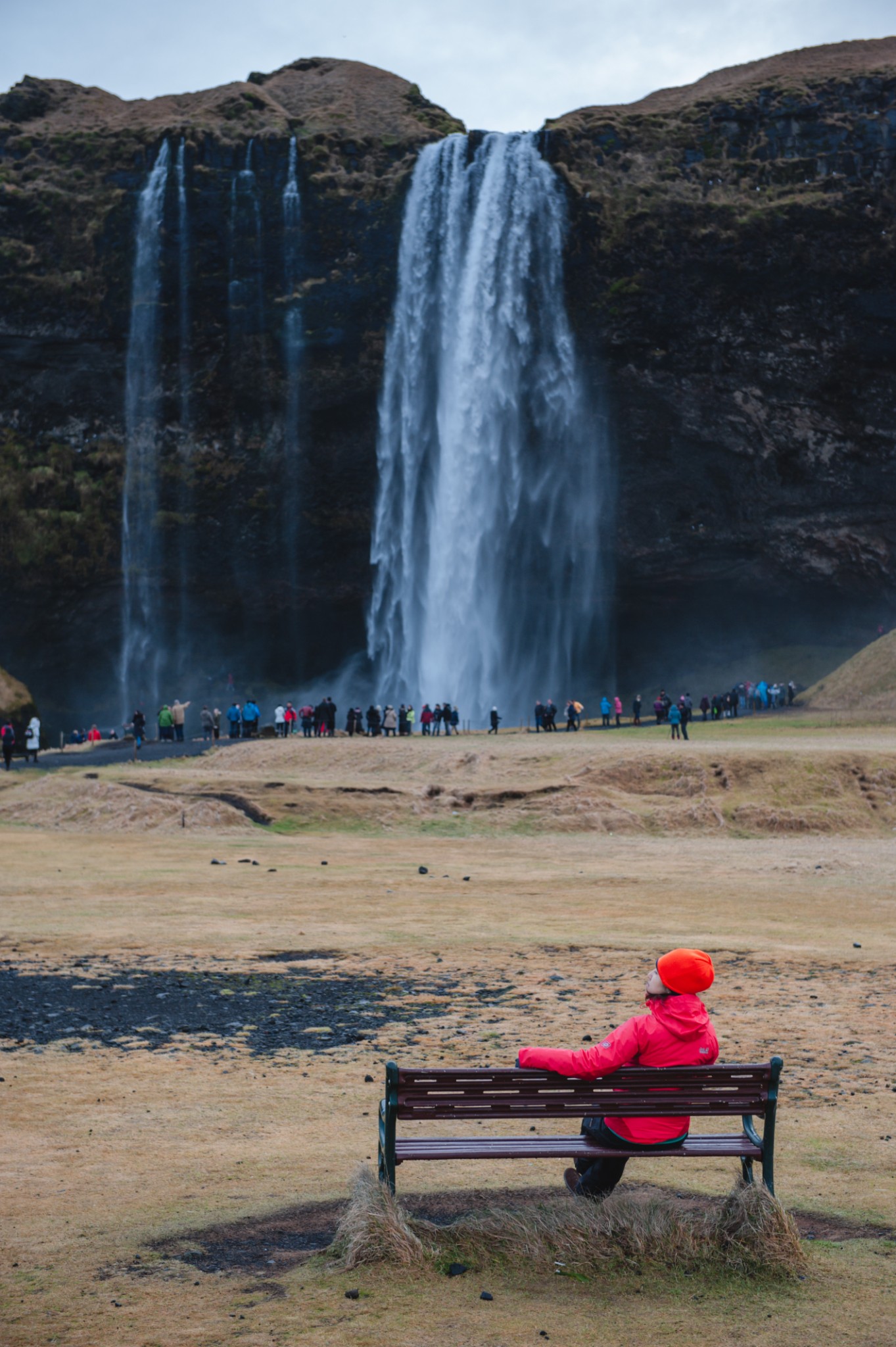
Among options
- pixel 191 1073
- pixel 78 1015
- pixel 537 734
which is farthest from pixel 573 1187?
pixel 537 734

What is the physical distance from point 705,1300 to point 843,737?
1326 inches

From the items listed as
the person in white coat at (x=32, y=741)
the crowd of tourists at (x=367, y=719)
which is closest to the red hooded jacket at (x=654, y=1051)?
the crowd of tourists at (x=367, y=719)

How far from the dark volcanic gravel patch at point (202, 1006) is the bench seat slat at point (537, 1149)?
4.60m

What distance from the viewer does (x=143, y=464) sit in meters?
67.1

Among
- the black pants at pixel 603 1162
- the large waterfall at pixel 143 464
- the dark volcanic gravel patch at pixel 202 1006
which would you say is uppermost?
the large waterfall at pixel 143 464

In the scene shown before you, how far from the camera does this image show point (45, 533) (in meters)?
66.5

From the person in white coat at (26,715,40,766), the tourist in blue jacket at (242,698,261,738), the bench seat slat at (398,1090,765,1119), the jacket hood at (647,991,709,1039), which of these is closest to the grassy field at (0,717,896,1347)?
the bench seat slat at (398,1090,765,1119)

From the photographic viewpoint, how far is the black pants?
19.7ft

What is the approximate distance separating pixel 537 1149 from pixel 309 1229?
4.06 feet

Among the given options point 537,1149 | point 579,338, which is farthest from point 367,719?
point 537,1149

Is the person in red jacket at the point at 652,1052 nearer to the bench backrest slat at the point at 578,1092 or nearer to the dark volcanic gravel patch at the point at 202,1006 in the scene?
the bench backrest slat at the point at 578,1092

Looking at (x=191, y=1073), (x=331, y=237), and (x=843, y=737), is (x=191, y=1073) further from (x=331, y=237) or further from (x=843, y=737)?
(x=331, y=237)

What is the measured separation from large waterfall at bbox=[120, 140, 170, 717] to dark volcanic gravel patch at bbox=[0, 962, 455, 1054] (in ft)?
183

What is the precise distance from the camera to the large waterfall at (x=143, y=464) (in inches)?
2576
